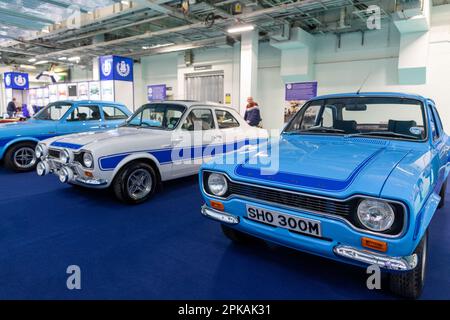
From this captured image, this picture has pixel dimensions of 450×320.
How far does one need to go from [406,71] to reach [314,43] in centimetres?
342

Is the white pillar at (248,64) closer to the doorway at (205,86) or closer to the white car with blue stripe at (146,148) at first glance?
the doorway at (205,86)

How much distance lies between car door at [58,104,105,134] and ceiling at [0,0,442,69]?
3011mm

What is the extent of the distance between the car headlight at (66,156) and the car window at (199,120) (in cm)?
163

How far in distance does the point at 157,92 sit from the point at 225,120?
37.0 feet

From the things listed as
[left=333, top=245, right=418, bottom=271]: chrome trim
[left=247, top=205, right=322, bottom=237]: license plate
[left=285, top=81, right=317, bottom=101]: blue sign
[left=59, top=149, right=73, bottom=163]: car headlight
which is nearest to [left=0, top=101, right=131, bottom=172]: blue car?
[left=59, top=149, right=73, bottom=163]: car headlight

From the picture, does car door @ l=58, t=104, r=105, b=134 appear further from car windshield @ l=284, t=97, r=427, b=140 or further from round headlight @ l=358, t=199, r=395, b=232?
round headlight @ l=358, t=199, r=395, b=232

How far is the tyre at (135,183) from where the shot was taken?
13.2 ft

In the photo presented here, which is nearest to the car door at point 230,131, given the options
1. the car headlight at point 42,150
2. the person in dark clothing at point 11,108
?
the car headlight at point 42,150

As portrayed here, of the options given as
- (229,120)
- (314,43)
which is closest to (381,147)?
(229,120)

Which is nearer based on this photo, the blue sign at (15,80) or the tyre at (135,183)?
the tyre at (135,183)

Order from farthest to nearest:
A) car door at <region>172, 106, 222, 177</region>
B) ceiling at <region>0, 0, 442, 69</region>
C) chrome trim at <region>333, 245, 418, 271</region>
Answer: ceiling at <region>0, 0, 442, 69</region> < car door at <region>172, 106, 222, 177</region> < chrome trim at <region>333, 245, 418, 271</region>

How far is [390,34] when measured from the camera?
9.43 m

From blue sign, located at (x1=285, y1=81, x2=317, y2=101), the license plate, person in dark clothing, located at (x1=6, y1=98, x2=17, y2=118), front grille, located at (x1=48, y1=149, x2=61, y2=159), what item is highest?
blue sign, located at (x1=285, y1=81, x2=317, y2=101)

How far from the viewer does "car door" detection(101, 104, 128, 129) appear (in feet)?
22.3
